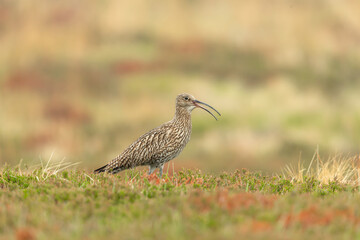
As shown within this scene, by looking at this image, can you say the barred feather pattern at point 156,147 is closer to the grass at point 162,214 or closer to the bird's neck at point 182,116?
the bird's neck at point 182,116

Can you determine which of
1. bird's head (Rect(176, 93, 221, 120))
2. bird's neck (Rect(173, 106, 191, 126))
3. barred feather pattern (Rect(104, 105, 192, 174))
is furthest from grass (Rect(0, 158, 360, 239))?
bird's head (Rect(176, 93, 221, 120))

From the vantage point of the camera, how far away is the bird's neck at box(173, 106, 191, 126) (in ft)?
40.4

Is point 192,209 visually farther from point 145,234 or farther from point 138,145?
point 138,145

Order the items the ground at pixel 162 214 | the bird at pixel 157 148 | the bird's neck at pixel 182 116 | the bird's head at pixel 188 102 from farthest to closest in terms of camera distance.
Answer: the bird's head at pixel 188 102 → the bird's neck at pixel 182 116 → the bird at pixel 157 148 → the ground at pixel 162 214

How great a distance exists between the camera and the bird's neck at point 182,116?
1233 centimetres

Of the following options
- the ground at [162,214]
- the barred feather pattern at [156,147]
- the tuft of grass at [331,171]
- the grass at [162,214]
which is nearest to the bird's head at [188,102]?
the barred feather pattern at [156,147]

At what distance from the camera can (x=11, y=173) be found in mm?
10672

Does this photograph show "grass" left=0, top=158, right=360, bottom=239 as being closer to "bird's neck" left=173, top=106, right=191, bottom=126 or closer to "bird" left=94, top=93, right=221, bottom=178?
"bird" left=94, top=93, right=221, bottom=178

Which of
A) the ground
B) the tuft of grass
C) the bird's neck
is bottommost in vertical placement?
the ground

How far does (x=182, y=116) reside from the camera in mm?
12406

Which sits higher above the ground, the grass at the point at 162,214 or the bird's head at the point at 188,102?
the bird's head at the point at 188,102

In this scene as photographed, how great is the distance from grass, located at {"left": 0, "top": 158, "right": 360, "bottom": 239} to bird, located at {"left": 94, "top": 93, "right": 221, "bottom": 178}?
6.99ft

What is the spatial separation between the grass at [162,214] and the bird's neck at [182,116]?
2.85m

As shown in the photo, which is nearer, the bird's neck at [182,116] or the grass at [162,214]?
the grass at [162,214]
